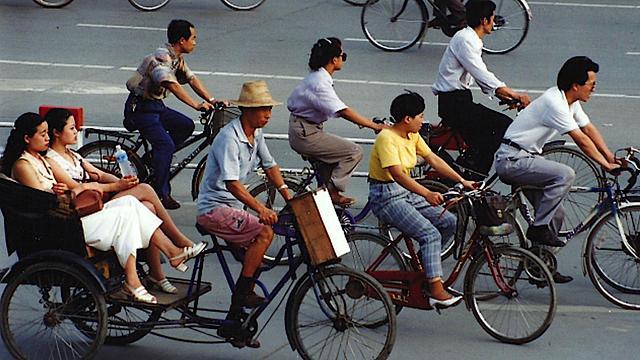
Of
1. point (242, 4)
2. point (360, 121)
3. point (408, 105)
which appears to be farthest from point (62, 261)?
point (242, 4)

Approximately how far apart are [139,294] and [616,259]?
360 centimetres

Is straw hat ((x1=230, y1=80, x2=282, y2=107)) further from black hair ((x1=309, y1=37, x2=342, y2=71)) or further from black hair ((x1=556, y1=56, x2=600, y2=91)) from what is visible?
black hair ((x1=556, y1=56, x2=600, y2=91))

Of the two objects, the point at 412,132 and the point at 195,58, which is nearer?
the point at 412,132

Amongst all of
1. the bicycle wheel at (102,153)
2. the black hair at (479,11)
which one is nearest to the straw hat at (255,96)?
the black hair at (479,11)

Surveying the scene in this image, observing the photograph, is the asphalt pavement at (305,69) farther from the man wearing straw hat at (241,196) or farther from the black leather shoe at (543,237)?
the man wearing straw hat at (241,196)

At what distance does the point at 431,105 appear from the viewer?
1528 centimetres

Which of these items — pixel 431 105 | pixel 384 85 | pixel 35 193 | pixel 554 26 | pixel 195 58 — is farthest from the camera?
pixel 554 26

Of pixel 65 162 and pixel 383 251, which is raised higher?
pixel 65 162

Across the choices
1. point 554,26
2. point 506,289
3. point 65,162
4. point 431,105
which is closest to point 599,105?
point 431,105

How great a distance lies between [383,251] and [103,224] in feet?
6.11

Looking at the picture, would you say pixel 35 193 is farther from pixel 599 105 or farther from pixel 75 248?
pixel 599 105

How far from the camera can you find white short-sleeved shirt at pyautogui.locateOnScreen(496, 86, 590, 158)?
9062mm

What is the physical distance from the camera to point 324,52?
32.7 feet

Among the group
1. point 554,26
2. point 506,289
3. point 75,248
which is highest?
point 75,248
